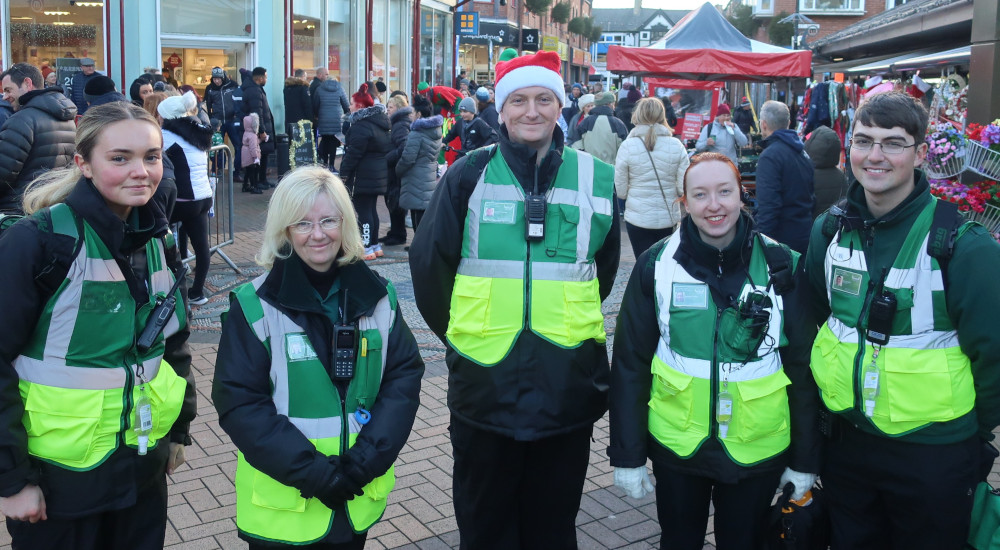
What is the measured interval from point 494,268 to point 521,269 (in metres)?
0.10

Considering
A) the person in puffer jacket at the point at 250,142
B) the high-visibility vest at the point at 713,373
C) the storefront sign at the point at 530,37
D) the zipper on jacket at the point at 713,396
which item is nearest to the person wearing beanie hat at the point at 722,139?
the person in puffer jacket at the point at 250,142

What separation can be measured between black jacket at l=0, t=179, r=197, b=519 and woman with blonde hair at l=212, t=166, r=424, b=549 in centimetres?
33

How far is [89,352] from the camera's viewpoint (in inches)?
105

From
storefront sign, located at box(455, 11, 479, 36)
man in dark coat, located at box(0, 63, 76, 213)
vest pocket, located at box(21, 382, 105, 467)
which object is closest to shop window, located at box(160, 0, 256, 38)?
man in dark coat, located at box(0, 63, 76, 213)

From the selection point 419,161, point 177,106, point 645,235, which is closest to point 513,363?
point 645,235

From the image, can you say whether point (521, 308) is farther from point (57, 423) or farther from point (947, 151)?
point (947, 151)

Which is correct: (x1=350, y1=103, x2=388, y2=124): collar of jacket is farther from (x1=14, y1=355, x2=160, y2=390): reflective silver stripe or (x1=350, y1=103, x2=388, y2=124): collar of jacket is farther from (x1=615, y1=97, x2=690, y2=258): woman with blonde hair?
(x1=14, y1=355, x2=160, y2=390): reflective silver stripe

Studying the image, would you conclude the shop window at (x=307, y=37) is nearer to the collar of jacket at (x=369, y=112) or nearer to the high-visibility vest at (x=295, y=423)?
the collar of jacket at (x=369, y=112)

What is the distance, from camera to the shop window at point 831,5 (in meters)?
38.6

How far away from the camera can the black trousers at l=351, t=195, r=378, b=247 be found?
34.2 ft

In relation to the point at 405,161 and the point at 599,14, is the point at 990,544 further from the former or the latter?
the point at 599,14

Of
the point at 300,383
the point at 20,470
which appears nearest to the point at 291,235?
the point at 300,383

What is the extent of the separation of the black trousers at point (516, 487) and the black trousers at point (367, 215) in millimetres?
7245

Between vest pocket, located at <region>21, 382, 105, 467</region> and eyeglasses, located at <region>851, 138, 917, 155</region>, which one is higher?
eyeglasses, located at <region>851, 138, 917, 155</region>
